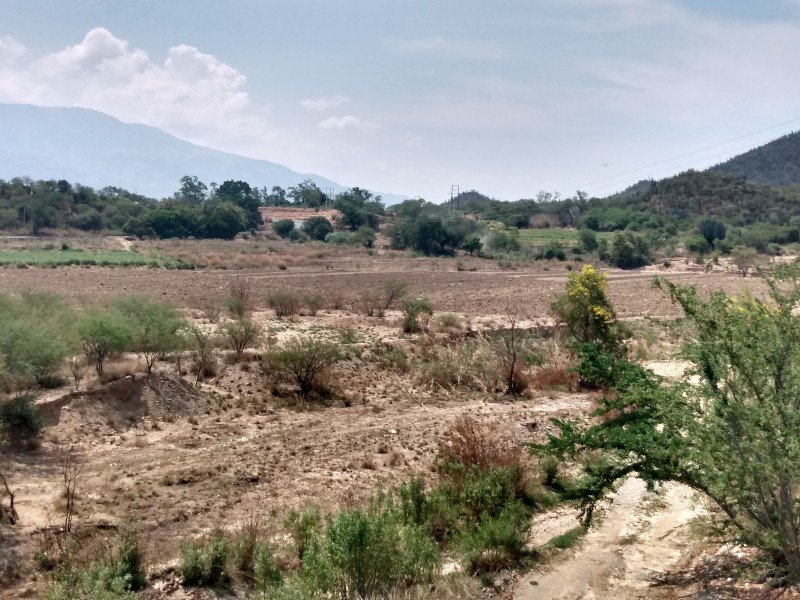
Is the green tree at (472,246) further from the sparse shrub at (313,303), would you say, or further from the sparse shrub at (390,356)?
the sparse shrub at (390,356)

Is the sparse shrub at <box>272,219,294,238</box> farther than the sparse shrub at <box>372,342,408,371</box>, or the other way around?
the sparse shrub at <box>272,219,294,238</box>

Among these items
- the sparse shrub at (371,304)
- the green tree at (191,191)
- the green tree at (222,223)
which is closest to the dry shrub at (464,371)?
the sparse shrub at (371,304)

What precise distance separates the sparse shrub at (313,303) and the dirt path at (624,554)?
74.7ft

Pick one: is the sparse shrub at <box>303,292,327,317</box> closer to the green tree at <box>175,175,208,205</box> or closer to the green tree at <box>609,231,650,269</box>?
the green tree at <box>609,231,650,269</box>

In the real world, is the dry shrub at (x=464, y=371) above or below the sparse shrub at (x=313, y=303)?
below

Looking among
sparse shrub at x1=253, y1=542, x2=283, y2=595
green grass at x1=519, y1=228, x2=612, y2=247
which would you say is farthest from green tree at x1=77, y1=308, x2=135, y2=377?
green grass at x1=519, y1=228, x2=612, y2=247

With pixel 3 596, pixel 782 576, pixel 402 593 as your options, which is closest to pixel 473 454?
pixel 402 593

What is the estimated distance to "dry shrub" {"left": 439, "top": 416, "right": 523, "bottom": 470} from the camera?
44.1 ft

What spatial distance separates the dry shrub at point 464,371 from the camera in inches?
883

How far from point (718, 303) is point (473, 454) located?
261 inches

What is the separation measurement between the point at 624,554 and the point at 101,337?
590 inches

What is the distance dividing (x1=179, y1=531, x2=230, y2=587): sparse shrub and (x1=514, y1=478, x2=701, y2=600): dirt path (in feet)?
13.5

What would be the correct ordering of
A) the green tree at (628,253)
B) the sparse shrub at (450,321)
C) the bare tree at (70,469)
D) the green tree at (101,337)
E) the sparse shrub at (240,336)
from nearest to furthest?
the bare tree at (70,469) → the green tree at (101,337) → the sparse shrub at (240,336) → the sparse shrub at (450,321) → the green tree at (628,253)

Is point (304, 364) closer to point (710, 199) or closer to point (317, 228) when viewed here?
point (317, 228)
